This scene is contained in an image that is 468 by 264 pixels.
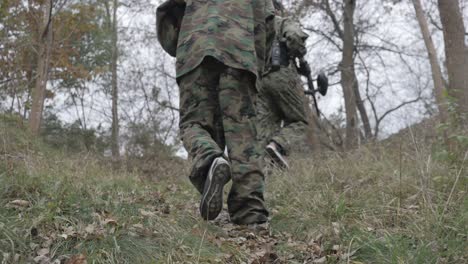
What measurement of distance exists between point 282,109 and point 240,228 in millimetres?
2959

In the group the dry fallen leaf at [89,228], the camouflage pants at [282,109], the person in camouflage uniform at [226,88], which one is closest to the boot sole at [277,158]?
the camouflage pants at [282,109]

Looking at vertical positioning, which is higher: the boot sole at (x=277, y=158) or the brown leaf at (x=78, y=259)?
the boot sole at (x=277, y=158)

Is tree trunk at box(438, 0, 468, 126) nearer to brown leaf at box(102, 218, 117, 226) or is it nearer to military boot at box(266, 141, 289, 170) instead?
military boot at box(266, 141, 289, 170)

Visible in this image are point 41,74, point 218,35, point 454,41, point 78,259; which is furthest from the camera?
point 41,74

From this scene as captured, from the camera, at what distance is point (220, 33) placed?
A: 10.0ft

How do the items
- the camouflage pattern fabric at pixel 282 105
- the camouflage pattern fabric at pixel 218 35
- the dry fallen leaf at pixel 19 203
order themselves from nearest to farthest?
the dry fallen leaf at pixel 19 203 < the camouflage pattern fabric at pixel 218 35 < the camouflage pattern fabric at pixel 282 105

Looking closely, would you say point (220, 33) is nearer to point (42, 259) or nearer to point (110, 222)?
point (110, 222)

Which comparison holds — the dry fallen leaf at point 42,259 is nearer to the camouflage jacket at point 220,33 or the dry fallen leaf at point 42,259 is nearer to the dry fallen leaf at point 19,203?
the dry fallen leaf at point 19,203

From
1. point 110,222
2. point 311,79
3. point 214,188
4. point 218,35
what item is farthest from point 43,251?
point 311,79

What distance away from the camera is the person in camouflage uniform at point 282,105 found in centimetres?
565

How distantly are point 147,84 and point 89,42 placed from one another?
439cm

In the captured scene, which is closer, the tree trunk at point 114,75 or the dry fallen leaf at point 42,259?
the dry fallen leaf at point 42,259

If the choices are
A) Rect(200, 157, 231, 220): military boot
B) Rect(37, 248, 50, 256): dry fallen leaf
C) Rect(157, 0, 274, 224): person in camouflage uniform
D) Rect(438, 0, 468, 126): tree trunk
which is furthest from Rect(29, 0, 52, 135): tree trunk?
Rect(37, 248, 50, 256): dry fallen leaf

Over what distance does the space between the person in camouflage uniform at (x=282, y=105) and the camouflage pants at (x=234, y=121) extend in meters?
2.38
